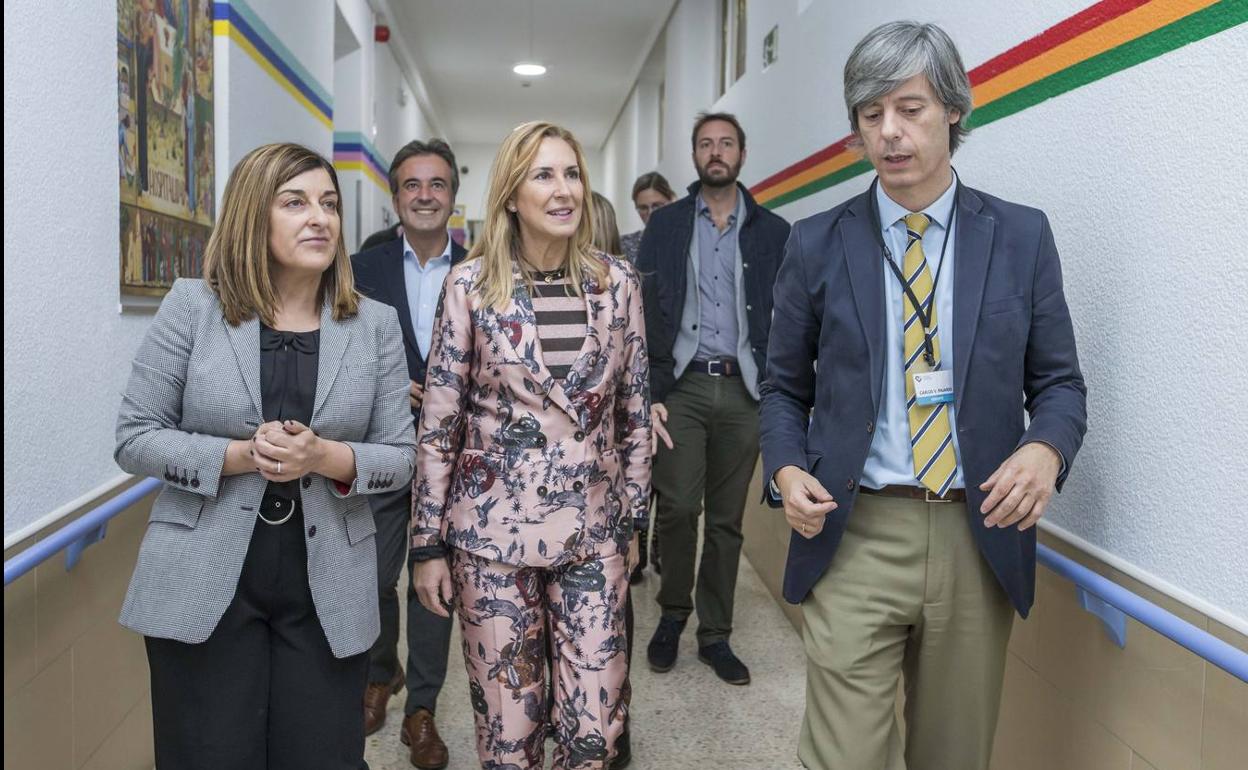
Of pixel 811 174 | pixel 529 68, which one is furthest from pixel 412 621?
pixel 529 68

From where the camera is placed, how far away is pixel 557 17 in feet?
28.7

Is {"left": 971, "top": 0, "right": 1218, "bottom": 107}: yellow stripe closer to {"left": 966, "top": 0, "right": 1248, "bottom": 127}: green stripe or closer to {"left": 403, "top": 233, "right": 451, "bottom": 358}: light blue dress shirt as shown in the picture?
{"left": 966, "top": 0, "right": 1248, "bottom": 127}: green stripe

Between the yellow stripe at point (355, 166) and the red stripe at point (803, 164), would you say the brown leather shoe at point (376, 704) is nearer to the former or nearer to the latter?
the red stripe at point (803, 164)

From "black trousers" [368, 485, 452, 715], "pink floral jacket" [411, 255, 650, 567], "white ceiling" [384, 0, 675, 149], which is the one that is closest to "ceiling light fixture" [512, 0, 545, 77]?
"white ceiling" [384, 0, 675, 149]

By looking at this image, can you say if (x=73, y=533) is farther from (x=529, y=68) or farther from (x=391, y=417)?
(x=529, y=68)

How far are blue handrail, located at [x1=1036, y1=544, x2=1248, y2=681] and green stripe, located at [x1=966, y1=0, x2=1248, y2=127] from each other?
0.91 m

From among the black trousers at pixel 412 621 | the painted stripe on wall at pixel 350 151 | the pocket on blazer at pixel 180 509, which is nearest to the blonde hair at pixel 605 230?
the black trousers at pixel 412 621

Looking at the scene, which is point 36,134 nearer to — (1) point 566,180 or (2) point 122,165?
(2) point 122,165

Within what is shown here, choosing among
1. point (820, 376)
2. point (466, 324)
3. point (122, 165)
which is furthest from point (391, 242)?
point (820, 376)

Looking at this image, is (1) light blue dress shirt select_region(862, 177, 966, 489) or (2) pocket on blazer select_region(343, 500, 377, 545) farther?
(2) pocket on blazer select_region(343, 500, 377, 545)

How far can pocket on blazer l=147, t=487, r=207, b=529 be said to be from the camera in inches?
71.9

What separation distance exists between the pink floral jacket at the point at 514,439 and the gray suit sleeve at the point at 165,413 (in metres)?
0.51

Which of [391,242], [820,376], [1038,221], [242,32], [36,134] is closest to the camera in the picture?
[1038,221]

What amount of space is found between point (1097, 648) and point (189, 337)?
1.84 metres
